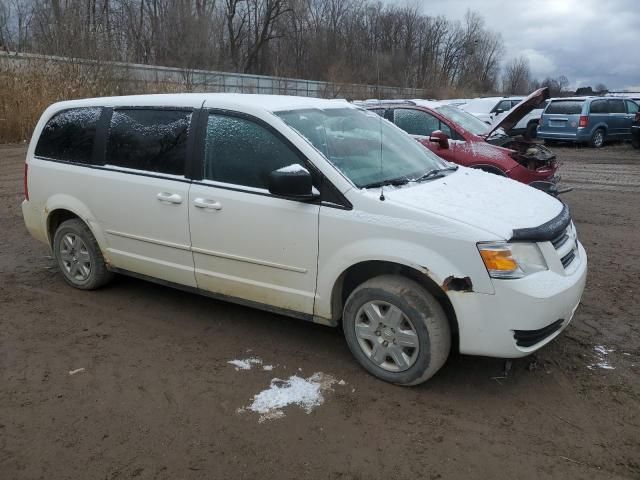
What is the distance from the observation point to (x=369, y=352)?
11.9ft

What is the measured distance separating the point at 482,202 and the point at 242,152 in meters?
1.70

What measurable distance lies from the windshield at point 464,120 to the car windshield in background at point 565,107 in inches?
406

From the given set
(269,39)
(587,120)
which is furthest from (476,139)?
(269,39)

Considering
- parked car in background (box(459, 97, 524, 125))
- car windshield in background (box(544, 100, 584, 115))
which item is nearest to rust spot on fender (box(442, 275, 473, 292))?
car windshield in background (box(544, 100, 584, 115))

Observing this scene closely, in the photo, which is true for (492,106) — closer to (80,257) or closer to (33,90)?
(33,90)

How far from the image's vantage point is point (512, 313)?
10.4 feet

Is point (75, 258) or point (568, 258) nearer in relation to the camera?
point (568, 258)

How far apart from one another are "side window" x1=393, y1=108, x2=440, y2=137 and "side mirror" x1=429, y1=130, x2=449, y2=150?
2.37 ft

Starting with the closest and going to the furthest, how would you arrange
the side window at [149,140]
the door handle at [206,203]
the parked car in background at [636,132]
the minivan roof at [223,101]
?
the door handle at [206,203] < the minivan roof at [223,101] < the side window at [149,140] < the parked car in background at [636,132]

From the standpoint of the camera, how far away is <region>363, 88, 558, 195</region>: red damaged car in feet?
26.6

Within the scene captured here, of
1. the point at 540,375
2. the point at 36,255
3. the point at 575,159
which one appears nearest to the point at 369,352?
the point at 540,375

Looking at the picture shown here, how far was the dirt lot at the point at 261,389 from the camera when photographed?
2848 millimetres

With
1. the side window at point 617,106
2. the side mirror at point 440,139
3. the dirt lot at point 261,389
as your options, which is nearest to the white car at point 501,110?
the side window at point 617,106

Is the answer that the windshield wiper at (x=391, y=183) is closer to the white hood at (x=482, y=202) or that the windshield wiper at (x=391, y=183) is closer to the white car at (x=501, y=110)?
the white hood at (x=482, y=202)
